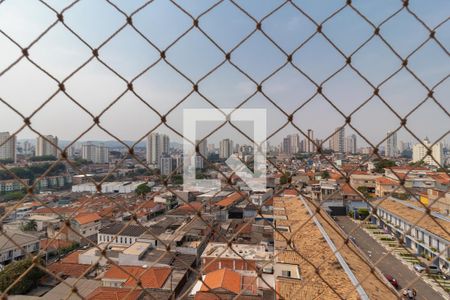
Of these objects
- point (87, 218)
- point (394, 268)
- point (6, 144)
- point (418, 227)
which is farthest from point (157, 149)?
point (87, 218)

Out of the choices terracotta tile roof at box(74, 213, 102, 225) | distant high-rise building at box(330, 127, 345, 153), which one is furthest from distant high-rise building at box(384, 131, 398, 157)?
terracotta tile roof at box(74, 213, 102, 225)

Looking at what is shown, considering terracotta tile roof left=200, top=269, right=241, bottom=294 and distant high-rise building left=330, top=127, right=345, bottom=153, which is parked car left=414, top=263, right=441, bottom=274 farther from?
terracotta tile roof left=200, top=269, right=241, bottom=294

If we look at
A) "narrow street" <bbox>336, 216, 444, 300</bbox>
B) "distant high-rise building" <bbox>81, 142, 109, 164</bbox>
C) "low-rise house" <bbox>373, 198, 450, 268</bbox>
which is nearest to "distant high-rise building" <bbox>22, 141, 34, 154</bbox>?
"distant high-rise building" <bbox>81, 142, 109, 164</bbox>

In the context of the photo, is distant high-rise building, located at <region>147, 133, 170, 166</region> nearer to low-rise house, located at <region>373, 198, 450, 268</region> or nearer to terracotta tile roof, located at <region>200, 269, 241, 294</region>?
terracotta tile roof, located at <region>200, 269, 241, 294</region>

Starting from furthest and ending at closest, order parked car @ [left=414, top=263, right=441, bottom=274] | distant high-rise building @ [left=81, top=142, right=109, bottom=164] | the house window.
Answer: distant high-rise building @ [left=81, top=142, right=109, bottom=164] < the house window < parked car @ [left=414, top=263, right=441, bottom=274]

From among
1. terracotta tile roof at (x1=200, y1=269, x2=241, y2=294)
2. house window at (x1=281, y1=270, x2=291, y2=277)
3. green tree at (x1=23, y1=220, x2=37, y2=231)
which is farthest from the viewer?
green tree at (x1=23, y1=220, x2=37, y2=231)

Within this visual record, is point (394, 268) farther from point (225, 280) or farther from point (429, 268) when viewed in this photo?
point (429, 268)

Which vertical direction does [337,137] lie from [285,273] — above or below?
above

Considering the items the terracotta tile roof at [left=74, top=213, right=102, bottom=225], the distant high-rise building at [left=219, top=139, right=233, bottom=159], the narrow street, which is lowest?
the narrow street

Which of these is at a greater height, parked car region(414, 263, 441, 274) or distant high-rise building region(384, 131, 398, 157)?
distant high-rise building region(384, 131, 398, 157)

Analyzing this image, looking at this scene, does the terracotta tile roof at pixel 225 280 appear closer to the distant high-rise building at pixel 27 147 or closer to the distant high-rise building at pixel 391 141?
the distant high-rise building at pixel 391 141

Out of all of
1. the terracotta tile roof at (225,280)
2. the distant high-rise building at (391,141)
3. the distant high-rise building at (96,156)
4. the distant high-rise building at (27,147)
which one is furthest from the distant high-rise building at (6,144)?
the terracotta tile roof at (225,280)

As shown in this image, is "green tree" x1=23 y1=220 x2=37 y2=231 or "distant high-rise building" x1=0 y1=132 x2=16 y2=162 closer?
"distant high-rise building" x1=0 y1=132 x2=16 y2=162
